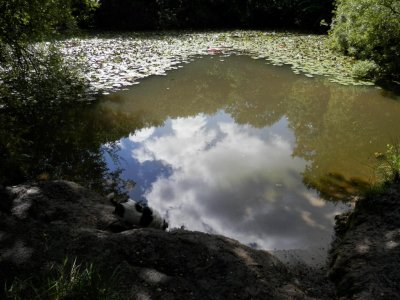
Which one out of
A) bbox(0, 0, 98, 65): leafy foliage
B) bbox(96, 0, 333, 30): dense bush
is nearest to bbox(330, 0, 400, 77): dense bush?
bbox(0, 0, 98, 65): leafy foliage

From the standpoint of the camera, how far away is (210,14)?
1972 cm

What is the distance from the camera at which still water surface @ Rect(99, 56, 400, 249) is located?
15.6ft

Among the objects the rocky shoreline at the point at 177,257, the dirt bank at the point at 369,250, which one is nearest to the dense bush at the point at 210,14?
the rocky shoreline at the point at 177,257

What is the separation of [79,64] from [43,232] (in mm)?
7573

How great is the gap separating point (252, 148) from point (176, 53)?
6933mm

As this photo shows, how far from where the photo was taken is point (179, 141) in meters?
6.71

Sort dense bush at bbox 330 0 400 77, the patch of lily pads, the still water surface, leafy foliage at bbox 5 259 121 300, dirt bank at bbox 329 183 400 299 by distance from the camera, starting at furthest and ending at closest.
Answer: the patch of lily pads, dense bush at bbox 330 0 400 77, the still water surface, dirt bank at bbox 329 183 400 299, leafy foliage at bbox 5 259 121 300

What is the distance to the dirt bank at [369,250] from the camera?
3.05 m

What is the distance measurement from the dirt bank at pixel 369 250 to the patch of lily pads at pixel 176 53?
6026 mm

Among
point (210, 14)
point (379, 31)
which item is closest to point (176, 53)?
point (379, 31)

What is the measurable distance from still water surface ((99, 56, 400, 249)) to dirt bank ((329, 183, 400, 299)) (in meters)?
0.44

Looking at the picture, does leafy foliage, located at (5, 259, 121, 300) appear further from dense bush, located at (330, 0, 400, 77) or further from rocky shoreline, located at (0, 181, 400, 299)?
dense bush, located at (330, 0, 400, 77)

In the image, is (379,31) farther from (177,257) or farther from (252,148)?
(177,257)

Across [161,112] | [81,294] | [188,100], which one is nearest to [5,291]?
[81,294]
